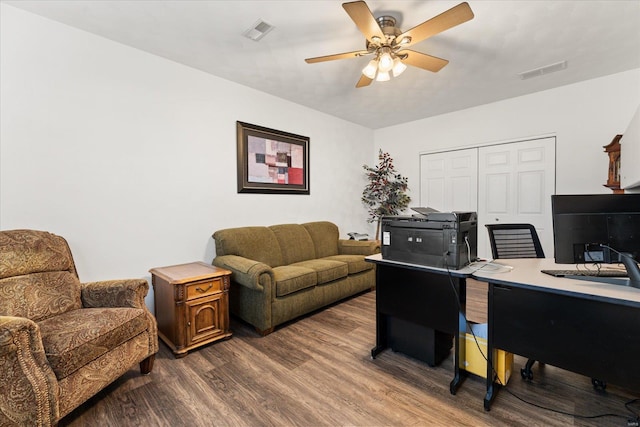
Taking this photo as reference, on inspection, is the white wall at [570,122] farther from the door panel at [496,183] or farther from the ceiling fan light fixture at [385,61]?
the ceiling fan light fixture at [385,61]

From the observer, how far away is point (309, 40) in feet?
8.06

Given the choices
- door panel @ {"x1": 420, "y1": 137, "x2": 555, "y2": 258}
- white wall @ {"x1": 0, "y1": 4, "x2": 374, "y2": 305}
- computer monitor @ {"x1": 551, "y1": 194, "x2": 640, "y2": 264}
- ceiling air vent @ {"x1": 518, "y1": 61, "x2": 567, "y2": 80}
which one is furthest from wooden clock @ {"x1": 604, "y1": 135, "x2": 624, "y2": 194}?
white wall @ {"x1": 0, "y1": 4, "x2": 374, "y2": 305}

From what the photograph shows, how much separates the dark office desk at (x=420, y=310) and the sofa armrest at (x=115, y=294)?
173 cm

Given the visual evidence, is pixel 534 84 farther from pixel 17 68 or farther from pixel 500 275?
pixel 17 68

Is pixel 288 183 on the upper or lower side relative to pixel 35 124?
lower

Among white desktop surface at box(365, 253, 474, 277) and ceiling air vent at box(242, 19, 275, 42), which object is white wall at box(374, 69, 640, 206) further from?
ceiling air vent at box(242, 19, 275, 42)

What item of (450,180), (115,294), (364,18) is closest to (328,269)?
(115,294)

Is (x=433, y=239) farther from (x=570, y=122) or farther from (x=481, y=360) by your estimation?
(x=570, y=122)

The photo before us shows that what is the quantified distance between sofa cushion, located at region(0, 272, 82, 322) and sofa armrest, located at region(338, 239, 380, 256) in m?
2.99

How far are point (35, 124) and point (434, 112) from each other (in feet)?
15.7

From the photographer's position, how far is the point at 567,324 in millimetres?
1475

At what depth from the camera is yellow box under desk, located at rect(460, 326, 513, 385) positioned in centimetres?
175

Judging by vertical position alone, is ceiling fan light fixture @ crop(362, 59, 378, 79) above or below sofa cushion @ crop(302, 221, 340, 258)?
above

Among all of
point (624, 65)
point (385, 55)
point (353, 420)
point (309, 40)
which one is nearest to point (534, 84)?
point (624, 65)
